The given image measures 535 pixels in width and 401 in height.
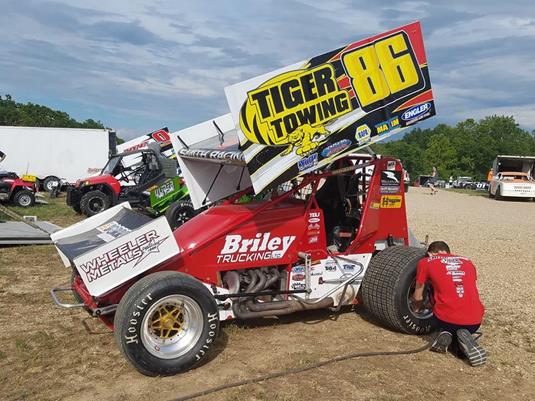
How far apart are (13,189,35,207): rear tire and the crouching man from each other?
1653 centimetres

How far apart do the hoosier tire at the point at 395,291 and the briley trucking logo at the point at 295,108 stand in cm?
156

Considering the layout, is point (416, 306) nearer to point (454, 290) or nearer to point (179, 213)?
point (454, 290)

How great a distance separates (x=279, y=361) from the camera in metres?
4.68

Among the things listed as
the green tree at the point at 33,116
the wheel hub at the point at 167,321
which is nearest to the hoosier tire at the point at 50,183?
the wheel hub at the point at 167,321

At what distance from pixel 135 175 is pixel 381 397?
12407 mm

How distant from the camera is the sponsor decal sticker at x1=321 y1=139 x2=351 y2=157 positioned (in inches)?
199

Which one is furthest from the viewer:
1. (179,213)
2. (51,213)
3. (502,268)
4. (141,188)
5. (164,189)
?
(51,213)

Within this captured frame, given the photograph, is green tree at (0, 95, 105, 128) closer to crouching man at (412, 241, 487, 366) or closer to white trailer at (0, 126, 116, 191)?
white trailer at (0, 126, 116, 191)

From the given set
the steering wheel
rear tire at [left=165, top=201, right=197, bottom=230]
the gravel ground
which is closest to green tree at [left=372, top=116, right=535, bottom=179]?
the gravel ground

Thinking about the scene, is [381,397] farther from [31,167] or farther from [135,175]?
[31,167]

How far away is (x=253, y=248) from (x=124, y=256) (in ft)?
4.36

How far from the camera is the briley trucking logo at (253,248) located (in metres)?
5.12

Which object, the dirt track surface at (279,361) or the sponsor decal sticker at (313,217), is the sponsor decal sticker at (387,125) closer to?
the sponsor decal sticker at (313,217)

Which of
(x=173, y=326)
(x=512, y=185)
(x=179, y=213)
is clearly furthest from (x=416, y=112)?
(x=512, y=185)
